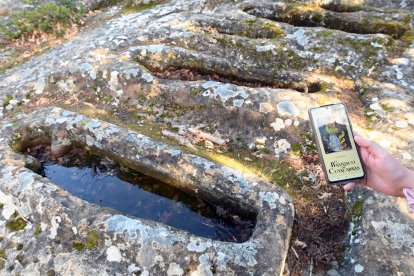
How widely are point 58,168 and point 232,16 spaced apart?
6962mm

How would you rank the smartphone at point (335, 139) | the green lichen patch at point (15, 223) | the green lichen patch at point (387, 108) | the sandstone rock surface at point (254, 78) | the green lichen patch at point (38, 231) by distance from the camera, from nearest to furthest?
the smartphone at point (335, 139) < the green lichen patch at point (38, 231) < the green lichen patch at point (15, 223) < the sandstone rock surface at point (254, 78) < the green lichen patch at point (387, 108)

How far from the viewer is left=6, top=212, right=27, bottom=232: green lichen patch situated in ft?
20.9

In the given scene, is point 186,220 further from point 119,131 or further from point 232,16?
point 232,16

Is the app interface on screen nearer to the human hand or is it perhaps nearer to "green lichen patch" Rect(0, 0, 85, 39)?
the human hand

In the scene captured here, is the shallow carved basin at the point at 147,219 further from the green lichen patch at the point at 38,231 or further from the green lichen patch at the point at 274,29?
the green lichen patch at the point at 274,29

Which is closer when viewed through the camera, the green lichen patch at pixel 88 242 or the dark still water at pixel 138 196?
the green lichen patch at pixel 88 242

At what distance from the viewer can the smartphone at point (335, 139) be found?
192 inches

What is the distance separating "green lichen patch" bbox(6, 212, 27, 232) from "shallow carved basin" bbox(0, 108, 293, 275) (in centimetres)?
22

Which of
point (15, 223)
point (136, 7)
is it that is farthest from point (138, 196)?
point (136, 7)

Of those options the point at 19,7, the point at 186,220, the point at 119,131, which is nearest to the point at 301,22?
the point at 119,131

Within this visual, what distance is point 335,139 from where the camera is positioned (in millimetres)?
4906

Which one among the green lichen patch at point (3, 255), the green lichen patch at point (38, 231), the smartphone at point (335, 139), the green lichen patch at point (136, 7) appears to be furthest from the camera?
the green lichen patch at point (136, 7)

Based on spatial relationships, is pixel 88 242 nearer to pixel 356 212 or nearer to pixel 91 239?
pixel 91 239

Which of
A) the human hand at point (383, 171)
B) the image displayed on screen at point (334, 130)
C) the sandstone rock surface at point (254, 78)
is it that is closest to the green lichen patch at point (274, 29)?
the sandstone rock surface at point (254, 78)
